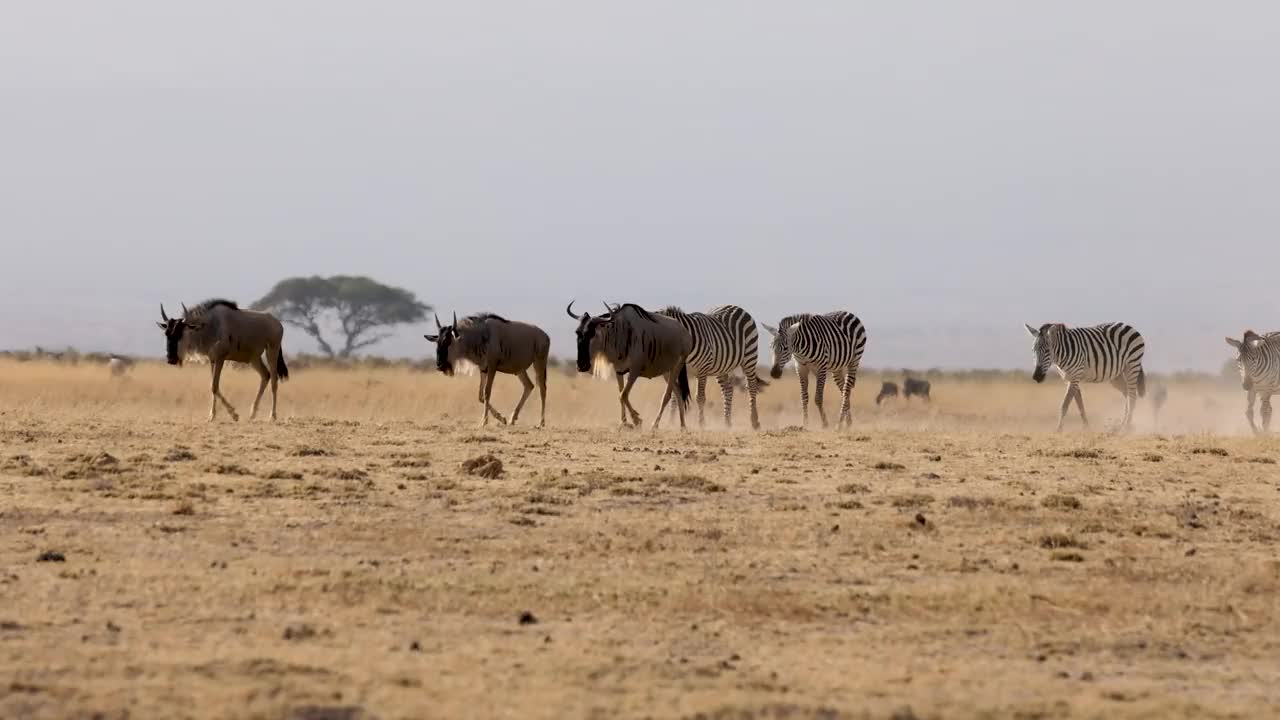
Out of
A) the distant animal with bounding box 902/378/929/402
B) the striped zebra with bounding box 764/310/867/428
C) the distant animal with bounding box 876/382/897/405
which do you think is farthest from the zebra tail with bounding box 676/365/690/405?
the distant animal with bounding box 902/378/929/402

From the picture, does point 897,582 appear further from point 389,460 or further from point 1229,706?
point 389,460

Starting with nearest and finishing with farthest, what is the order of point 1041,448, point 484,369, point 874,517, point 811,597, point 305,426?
point 811,597 < point 874,517 < point 1041,448 < point 305,426 < point 484,369

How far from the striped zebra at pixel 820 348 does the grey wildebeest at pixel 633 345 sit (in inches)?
85.9

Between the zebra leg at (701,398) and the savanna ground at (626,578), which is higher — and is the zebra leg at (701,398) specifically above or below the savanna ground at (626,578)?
above

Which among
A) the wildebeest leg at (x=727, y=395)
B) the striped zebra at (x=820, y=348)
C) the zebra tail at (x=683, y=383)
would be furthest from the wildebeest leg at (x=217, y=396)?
the striped zebra at (x=820, y=348)

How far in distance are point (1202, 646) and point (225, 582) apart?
477 centimetres

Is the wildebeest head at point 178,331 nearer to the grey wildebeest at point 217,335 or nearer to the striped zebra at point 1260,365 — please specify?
the grey wildebeest at point 217,335

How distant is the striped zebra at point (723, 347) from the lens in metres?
25.4

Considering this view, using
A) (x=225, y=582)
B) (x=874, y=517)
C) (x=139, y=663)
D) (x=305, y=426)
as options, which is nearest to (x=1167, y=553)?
(x=874, y=517)

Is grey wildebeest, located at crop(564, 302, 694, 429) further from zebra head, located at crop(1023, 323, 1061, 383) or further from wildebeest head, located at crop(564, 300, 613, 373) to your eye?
zebra head, located at crop(1023, 323, 1061, 383)

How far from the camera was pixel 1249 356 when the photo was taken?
86.0ft

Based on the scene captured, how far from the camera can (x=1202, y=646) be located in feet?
29.2

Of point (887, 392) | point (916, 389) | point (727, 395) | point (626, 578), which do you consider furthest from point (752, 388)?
point (916, 389)

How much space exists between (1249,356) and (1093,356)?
80.6 inches
